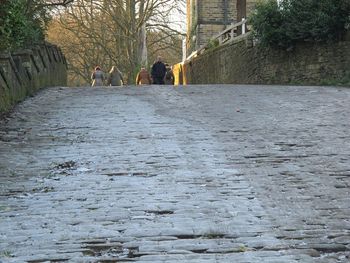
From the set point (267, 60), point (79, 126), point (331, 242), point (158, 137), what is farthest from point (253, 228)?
point (267, 60)

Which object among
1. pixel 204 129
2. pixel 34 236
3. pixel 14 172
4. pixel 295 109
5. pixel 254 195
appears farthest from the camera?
pixel 295 109

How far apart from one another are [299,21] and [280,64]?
196 centimetres

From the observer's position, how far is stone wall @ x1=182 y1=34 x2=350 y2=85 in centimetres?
1755

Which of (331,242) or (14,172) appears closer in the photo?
(331,242)

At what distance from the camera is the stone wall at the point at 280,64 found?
17.5 m

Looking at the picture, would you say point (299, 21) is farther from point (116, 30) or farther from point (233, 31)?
point (116, 30)

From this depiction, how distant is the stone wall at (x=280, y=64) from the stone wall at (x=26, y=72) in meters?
7.05

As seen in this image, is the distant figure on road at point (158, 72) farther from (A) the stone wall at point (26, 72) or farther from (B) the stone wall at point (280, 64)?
(A) the stone wall at point (26, 72)

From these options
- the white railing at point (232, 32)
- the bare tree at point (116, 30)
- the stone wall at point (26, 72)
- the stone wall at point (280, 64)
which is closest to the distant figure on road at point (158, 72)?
the stone wall at point (280, 64)

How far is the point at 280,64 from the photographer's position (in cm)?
2027

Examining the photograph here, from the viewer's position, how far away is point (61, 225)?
5.11 m

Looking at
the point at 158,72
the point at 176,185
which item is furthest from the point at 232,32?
the point at 176,185

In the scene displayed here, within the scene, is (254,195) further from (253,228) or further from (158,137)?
(158,137)

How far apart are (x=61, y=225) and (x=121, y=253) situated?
2.90 feet
